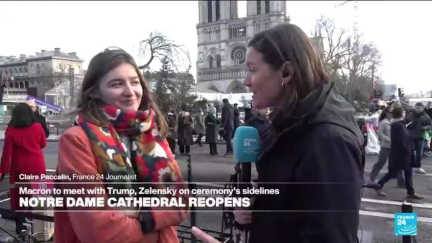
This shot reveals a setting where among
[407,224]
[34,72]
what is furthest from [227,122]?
[34,72]

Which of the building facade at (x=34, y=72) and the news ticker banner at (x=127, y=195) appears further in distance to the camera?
the building facade at (x=34, y=72)

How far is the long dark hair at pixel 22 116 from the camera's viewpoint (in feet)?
7.68

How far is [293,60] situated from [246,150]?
1.15 ft

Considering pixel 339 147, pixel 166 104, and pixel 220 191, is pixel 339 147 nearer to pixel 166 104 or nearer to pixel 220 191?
pixel 220 191

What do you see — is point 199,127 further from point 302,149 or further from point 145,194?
point 302,149

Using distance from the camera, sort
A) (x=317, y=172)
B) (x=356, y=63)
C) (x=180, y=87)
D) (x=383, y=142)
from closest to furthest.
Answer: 1. (x=317, y=172)
2. (x=180, y=87)
3. (x=383, y=142)
4. (x=356, y=63)

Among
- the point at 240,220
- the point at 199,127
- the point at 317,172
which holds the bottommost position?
the point at 199,127

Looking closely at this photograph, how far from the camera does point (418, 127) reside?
5.38 m

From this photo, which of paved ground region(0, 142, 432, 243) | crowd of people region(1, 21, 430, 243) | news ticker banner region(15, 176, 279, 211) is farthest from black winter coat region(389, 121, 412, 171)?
crowd of people region(1, 21, 430, 243)

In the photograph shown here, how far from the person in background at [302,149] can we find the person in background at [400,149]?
3.87 metres

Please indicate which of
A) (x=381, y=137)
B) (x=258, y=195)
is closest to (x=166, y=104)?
(x=258, y=195)

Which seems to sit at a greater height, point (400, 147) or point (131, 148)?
point (131, 148)

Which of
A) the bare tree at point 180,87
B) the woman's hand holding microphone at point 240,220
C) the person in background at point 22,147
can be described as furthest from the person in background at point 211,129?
the woman's hand holding microphone at point 240,220

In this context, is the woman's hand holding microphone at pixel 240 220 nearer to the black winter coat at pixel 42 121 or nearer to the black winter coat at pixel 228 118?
the black winter coat at pixel 42 121
